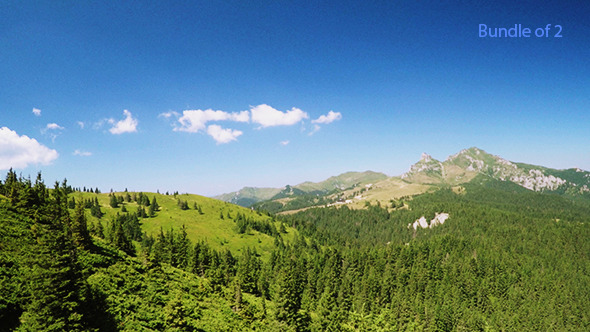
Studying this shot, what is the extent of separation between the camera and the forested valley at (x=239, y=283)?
26.8 meters

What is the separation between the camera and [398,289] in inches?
5482

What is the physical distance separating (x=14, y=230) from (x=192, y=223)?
150367 mm

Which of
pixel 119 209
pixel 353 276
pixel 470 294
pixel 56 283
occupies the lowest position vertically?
pixel 470 294

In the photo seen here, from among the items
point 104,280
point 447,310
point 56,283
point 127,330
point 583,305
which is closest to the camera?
point 56,283

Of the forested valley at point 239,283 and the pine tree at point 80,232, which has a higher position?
the pine tree at point 80,232

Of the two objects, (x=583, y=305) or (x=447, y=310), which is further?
(x=583, y=305)

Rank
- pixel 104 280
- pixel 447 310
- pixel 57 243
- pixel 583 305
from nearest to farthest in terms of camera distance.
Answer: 1. pixel 57 243
2. pixel 104 280
3. pixel 447 310
4. pixel 583 305

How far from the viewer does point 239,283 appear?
65750 mm

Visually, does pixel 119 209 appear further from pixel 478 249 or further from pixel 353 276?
pixel 478 249

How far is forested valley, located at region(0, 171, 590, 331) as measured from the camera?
88.1ft

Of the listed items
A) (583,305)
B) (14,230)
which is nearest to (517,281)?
(583,305)

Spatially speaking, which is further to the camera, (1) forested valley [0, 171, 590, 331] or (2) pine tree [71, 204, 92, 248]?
(2) pine tree [71, 204, 92, 248]

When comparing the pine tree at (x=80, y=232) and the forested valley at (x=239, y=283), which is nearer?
the forested valley at (x=239, y=283)

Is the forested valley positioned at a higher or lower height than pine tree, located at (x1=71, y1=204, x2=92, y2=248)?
lower
